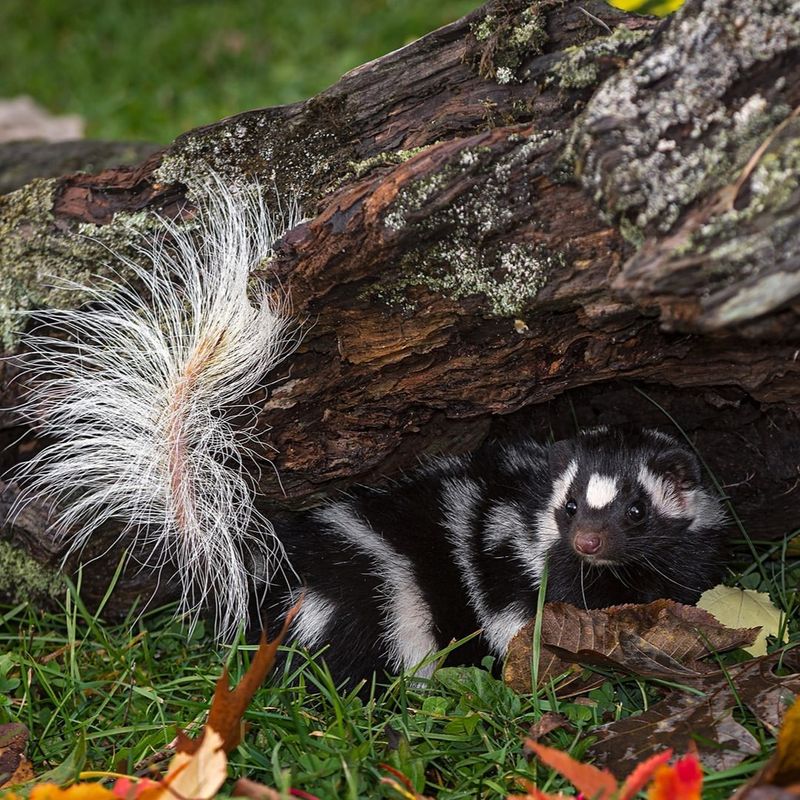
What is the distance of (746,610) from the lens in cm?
328

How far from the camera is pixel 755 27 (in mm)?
2398

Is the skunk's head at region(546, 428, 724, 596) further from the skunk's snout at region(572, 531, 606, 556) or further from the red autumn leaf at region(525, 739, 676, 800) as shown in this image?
the red autumn leaf at region(525, 739, 676, 800)

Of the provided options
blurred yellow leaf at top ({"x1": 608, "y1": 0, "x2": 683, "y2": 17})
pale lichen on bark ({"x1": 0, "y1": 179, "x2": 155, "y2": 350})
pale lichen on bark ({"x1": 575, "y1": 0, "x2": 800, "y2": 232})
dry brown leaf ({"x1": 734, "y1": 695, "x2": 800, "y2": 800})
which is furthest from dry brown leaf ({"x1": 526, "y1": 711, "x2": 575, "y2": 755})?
blurred yellow leaf at top ({"x1": 608, "y1": 0, "x2": 683, "y2": 17})

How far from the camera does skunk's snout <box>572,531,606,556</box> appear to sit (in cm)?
339

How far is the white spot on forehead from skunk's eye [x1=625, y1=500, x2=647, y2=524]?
0.27 ft

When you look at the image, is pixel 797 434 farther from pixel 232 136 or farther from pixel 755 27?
pixel 232 136

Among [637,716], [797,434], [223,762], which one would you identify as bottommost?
[637,716]

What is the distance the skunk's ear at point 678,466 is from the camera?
3.57 meters

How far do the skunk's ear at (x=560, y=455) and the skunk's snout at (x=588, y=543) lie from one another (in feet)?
0.99

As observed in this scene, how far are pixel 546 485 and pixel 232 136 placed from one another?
63.1 inches

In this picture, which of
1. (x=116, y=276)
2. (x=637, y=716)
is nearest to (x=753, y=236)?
(x=637, y=716)

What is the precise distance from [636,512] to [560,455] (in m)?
0.33

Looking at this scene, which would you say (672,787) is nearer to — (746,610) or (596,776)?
(596,776)

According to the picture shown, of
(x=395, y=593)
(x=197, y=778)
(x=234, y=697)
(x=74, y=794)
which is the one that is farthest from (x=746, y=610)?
(x=74, y=794)
